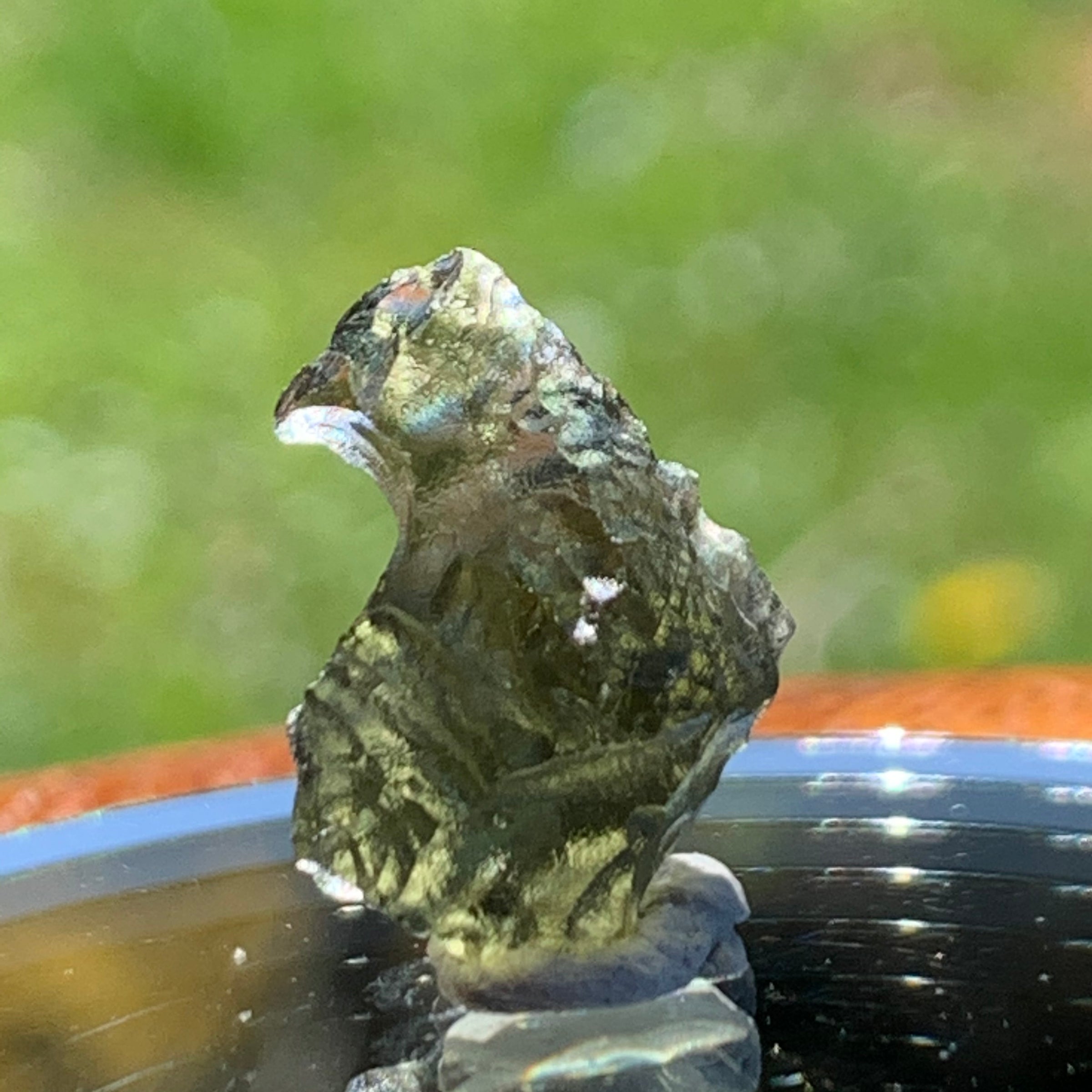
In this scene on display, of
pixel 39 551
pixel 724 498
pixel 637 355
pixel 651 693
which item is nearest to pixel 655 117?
pixel 637 355

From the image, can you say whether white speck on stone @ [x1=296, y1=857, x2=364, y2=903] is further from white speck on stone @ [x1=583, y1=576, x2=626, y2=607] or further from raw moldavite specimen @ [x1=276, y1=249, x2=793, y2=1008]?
white speck on stone @ [x1=583, y1=576, x2=626, y2=607]

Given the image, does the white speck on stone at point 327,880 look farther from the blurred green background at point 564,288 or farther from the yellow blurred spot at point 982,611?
the yellow blurred spot at point 982,611

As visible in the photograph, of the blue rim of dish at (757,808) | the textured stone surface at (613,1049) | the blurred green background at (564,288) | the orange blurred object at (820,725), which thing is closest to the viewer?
the textured stone surface at (613,1049)

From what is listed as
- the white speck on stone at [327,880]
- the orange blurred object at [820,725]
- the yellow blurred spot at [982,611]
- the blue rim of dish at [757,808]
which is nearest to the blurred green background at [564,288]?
the yellow blurred spot at [982,611]

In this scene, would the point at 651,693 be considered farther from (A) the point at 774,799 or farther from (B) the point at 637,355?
(B) the point at 637,355

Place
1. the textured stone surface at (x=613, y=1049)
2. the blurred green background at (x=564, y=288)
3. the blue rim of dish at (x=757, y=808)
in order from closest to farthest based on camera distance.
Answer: the textured stone surface at (x=613, y=1049)
the blue rim of dish at (x=757, y=808)
the blurred green background at (x=564, y=288)

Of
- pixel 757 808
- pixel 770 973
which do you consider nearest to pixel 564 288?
pixel 757 808

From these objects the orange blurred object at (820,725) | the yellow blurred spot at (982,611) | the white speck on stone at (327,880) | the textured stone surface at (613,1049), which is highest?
the yellow blurred spot at (982,611)
